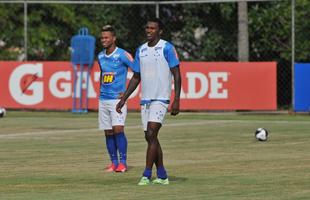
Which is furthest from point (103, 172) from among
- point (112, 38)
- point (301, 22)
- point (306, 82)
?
point (301, 22)

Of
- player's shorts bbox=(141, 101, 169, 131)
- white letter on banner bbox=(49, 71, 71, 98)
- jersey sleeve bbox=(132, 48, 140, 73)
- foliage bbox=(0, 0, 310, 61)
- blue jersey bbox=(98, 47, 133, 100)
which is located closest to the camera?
player's shorts bbox=(141, 101, 169, 131)

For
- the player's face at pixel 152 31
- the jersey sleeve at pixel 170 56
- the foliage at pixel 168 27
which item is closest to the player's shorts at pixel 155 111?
the jersey sleeve at pixel 170 56

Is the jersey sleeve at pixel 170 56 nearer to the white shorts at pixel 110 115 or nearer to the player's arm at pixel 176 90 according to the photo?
the player's arm at pixel 176 90

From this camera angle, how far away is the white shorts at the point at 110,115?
15797 mm

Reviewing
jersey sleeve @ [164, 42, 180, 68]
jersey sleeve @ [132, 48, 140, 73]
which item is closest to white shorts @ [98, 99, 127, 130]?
jersey sleeve @ [132, 48, 140, 73]

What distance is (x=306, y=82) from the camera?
3053 centimetres

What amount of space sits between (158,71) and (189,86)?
17.8 meters

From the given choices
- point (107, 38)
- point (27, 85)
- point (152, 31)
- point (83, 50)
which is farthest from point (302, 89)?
point (152, 31)

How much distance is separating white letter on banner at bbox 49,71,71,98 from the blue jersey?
16.2 metres

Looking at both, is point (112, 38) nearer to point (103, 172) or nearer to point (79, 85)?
point (103, 172)

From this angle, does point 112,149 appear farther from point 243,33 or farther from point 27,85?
point 243,33

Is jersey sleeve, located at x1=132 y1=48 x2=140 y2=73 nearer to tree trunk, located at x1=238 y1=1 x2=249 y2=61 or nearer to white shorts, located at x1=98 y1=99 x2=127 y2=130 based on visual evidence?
white shorts, located at x1=98 y1=99 x2=127 y2=130

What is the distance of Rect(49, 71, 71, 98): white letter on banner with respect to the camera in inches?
1265

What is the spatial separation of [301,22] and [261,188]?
20701 millimetres
